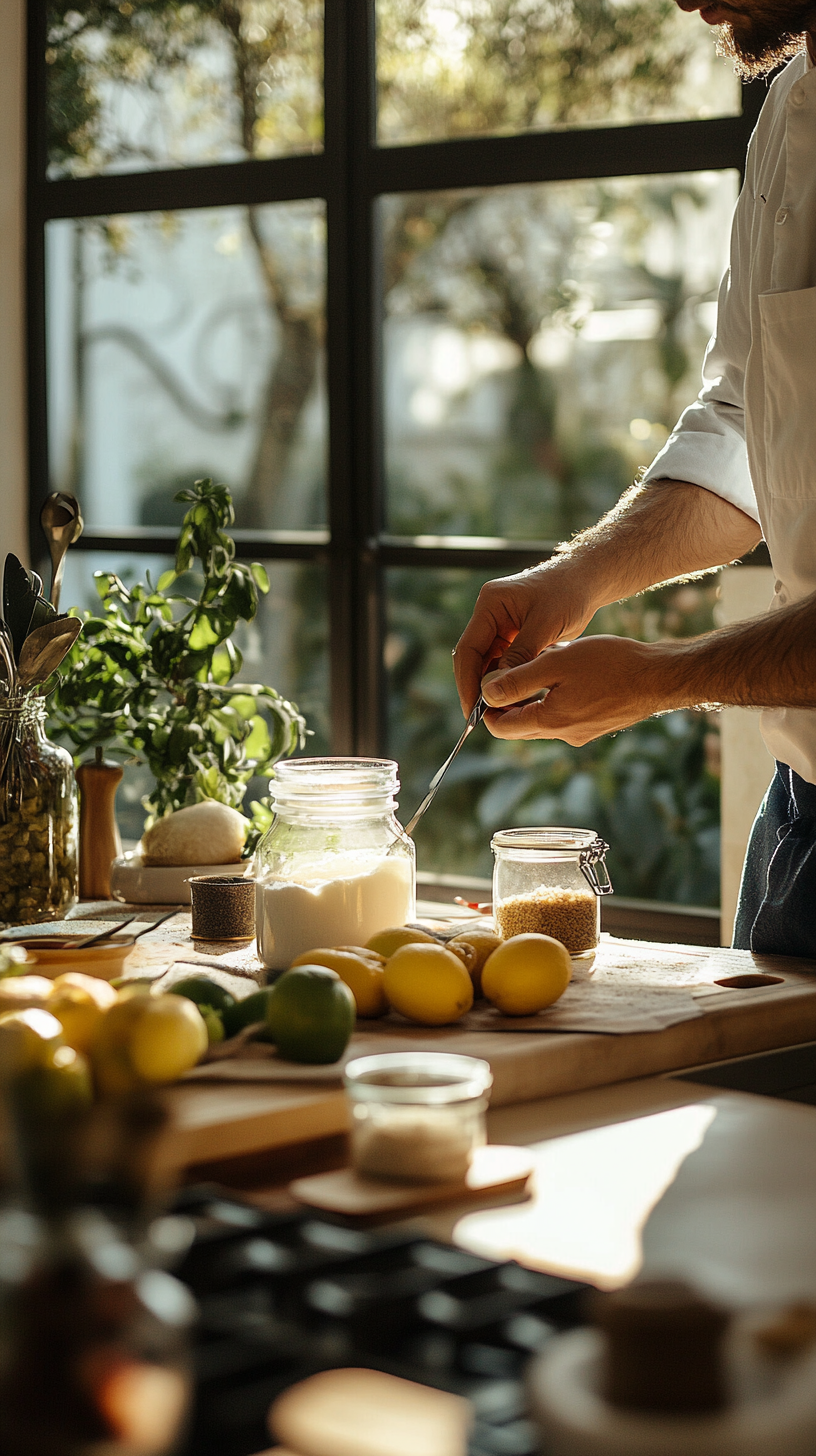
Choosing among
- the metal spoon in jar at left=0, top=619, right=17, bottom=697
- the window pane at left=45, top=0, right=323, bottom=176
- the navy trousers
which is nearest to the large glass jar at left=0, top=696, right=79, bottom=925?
the metal spoon in jar at left=0, top=619, right=17, bottom=697

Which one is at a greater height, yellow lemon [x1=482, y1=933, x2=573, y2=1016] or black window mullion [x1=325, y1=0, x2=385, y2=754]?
black window mullion [x1=325, y1=0, x2=385, y2=754]

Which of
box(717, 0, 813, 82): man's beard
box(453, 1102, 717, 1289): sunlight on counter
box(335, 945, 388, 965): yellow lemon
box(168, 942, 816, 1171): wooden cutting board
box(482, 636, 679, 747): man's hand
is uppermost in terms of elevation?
box(717, 0, 813, 82): man's beard

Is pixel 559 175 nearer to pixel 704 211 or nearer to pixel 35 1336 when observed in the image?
pixel 704 211

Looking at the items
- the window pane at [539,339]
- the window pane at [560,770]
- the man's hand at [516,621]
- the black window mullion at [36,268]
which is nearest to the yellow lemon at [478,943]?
the man's hand at [516,621]

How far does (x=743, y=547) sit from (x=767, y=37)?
596 millimetres

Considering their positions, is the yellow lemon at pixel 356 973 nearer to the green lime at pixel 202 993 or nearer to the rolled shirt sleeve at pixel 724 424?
the green lime at pixel 202 993

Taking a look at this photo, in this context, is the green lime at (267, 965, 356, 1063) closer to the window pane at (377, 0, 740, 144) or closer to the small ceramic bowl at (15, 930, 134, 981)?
the small ceramic bowl at (15, 930, 134, 981)

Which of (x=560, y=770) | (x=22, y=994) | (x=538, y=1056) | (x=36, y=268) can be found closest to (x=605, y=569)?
(x=538, y=1056)

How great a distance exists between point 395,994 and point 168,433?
2536 mm

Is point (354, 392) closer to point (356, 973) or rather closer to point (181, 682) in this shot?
point (181, 682)

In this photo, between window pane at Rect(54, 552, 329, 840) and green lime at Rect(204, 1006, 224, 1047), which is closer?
green lime at Rect(204, 1006, 224, 1047)

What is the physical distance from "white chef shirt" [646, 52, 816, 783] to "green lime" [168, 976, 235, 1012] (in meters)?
0.68

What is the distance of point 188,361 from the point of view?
11.7 ft

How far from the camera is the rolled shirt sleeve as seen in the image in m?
1.86
